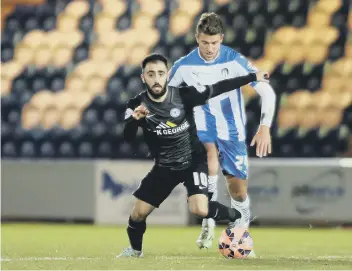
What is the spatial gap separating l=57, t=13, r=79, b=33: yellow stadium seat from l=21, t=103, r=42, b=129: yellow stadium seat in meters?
1.65

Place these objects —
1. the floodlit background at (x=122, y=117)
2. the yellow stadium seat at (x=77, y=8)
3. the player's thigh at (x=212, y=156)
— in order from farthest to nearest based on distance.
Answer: the yellow stadium seat at (x=77, y=8), the floodlit background at (x=122, y=117), the player's thigh at (x=212, y=156)

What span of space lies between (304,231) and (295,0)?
433 centimetres

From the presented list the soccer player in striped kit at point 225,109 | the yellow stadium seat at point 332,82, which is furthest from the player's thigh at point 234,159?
the yellow stadium seat at point 332,82

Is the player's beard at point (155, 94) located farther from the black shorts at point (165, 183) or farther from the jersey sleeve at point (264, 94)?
the jersey sleeve at point (264, 94)

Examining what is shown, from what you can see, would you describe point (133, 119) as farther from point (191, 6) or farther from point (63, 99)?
point (191, 6)

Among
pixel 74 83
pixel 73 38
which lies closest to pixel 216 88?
pixel 74 83

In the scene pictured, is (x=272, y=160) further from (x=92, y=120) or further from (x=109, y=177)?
(x=92, y=120)

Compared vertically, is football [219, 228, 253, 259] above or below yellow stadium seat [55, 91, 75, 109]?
below

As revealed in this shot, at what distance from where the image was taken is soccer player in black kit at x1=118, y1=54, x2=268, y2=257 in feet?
22.7

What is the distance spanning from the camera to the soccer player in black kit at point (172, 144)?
692cm

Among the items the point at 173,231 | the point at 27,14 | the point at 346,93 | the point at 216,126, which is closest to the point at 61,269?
the point at 216,126

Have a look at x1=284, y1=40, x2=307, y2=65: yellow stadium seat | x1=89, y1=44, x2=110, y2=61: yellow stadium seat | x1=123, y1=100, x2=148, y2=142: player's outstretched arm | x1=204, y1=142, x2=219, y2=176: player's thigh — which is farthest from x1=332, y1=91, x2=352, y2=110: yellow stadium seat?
x1=123, y1=100, x2=148, y2=142: player's outstretched arm

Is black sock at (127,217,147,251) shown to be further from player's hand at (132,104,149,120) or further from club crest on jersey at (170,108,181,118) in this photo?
player's hand at (132,104,149,120)

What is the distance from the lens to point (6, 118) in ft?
47.3
